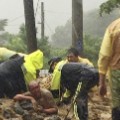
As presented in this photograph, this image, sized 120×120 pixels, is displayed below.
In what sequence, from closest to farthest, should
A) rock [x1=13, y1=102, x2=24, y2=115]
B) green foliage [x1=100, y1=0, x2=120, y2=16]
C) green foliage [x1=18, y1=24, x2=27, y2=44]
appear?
rock [x1=13, y1=102, x2=24, y2=115]
green foliage [x1=100, y1=0, x2=120, y2=16]
green foliage [x1=18, y1=24, x2=27, y2=44]

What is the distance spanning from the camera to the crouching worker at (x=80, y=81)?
788 centimetres

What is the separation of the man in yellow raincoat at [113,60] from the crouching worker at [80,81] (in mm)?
2750

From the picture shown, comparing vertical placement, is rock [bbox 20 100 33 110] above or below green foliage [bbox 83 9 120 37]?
above

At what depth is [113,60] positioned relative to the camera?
4996 millimetres

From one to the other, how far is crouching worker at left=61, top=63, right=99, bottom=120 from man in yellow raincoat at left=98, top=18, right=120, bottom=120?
2.75 m

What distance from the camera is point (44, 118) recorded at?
848cm

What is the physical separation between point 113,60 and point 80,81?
3.08m

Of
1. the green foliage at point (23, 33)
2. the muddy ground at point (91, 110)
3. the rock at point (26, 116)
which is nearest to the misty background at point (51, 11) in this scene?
the green foliage at point (23, 33)

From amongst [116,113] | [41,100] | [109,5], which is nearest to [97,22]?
[109,5]

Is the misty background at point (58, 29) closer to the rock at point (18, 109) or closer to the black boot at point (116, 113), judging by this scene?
the rock at point (18, 109)

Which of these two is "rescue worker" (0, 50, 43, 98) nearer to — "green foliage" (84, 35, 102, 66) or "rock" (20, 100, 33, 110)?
"rock" (20, 100, 33, 110)

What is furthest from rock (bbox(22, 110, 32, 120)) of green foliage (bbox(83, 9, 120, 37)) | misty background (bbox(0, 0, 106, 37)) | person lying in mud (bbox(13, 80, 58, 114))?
misty background (bbox(0, 0, 106, 37))

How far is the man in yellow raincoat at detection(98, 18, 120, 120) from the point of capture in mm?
4926

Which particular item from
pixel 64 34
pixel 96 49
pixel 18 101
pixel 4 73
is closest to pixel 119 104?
pixel 18 101
